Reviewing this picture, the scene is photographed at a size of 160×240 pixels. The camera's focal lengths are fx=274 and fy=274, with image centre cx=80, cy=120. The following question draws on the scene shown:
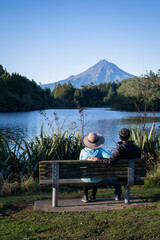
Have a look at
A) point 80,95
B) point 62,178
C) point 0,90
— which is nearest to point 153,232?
point 62,178

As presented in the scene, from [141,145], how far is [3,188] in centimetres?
389

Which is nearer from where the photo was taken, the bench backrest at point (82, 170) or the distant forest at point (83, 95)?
the bench backrest at point (82, 170)

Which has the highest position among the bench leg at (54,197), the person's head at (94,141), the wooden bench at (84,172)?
the person's head at (94,141)

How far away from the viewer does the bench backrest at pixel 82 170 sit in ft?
11.9

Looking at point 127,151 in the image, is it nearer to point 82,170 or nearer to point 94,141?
point 94,141

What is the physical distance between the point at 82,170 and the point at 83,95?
12718 centimetres

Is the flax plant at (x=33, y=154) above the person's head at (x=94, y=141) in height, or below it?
below

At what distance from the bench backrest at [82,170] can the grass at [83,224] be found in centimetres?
45

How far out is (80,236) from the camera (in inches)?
112

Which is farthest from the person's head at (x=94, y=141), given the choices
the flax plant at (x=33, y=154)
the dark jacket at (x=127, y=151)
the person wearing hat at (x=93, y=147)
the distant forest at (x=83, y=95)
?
the distant forest at (x=83, y=95)

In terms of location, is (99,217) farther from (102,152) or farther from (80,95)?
(80,95)

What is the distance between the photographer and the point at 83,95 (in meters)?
130

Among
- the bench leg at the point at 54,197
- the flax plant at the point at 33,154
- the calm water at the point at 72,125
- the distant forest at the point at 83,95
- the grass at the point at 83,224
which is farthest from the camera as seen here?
the distant forest at the point at 83,95

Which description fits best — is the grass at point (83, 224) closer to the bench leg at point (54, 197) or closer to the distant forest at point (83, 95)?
the bench leg at point (54, 197)
